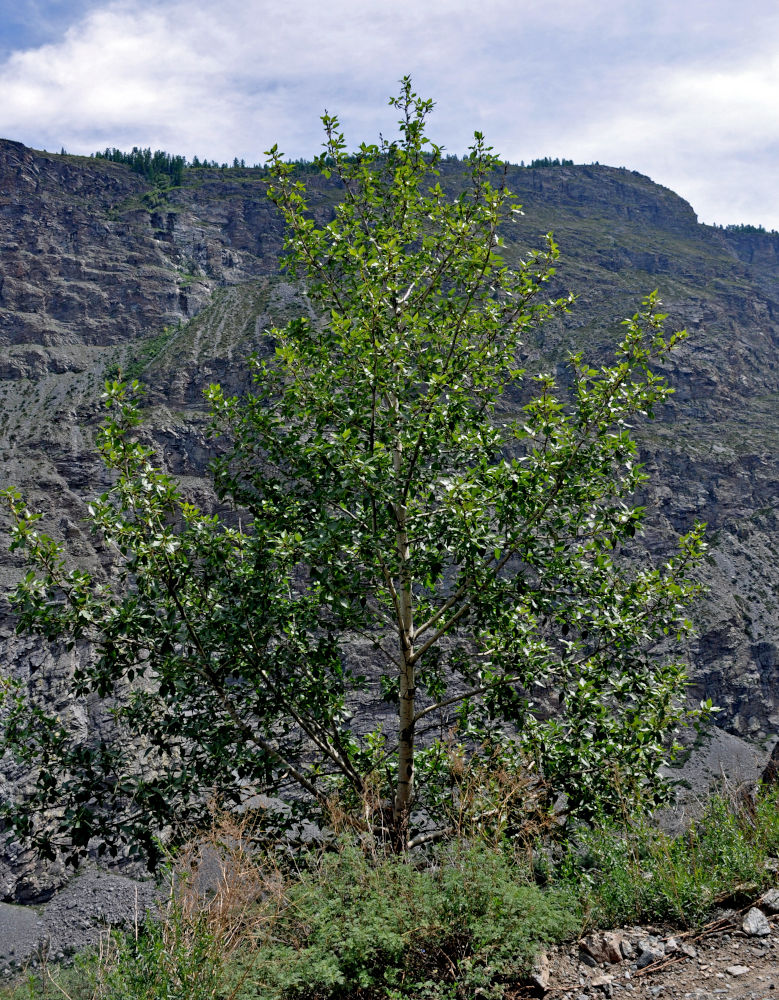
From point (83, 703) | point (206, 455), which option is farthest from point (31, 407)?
point (83, 703)

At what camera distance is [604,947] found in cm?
456

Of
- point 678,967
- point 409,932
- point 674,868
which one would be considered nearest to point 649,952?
point 678,967

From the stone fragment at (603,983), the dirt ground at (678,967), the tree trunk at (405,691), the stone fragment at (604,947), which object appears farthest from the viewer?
the tree trunk at (405,691)

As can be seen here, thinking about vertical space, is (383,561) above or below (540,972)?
above

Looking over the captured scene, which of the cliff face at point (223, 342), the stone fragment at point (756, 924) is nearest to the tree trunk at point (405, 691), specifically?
the stone fragment at point (756, 924)

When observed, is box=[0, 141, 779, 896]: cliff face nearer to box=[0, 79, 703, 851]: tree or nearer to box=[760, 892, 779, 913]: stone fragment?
box=[0, 79, 703, 851]: tree

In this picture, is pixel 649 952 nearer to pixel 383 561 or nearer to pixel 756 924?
pixel 756 924

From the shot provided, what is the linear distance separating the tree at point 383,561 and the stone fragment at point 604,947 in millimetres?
1331

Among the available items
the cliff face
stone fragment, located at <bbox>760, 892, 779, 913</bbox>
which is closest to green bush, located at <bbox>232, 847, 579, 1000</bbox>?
stone fragment, located at <bbox>760, 892, 779, 913</bbox>

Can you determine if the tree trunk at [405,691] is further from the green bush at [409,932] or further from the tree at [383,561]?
the green bush at [409,932]

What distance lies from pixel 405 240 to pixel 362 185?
935 mm

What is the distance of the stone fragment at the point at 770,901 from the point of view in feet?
15.3

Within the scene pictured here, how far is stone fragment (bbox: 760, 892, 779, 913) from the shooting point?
4.66 m

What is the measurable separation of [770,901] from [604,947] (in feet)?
4.15
